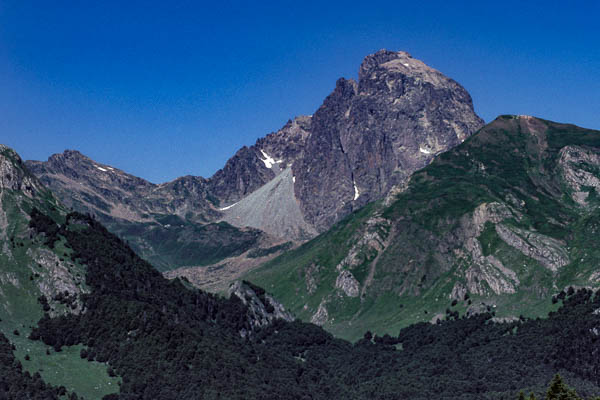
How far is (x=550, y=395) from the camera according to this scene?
171875 millimetres
